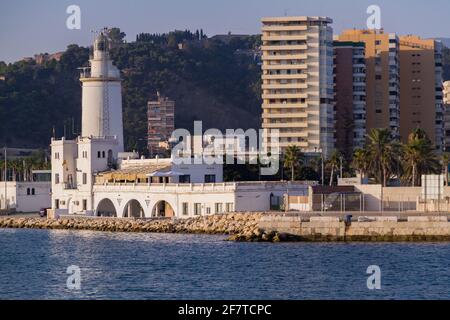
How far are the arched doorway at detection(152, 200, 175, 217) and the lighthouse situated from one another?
1144 cm

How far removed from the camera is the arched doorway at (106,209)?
117 m

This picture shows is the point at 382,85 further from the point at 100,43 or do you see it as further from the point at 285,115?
the point at 100,43

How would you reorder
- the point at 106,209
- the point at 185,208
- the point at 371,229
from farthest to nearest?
the point at 106,209 < the point at 185,208 < the point at 371,229

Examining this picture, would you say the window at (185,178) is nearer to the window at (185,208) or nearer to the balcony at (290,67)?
the window at (185,208)

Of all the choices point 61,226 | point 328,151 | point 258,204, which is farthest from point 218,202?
point 328,151

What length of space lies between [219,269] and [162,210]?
40.6 meters

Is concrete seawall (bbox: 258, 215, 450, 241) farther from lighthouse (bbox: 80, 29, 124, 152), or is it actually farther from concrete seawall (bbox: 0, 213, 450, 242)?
lighthouse (bbox: 80, 29, 124, 152)

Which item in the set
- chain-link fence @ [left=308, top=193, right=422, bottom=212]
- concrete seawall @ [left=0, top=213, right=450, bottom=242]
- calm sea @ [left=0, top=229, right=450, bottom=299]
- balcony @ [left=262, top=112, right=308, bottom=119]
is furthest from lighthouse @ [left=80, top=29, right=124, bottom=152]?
balcony @ [left=262, top=112, right=308, bottom=119]

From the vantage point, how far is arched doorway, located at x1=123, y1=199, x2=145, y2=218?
114 m

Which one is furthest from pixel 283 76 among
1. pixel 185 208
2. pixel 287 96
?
pixel 185 208

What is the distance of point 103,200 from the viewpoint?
384ft

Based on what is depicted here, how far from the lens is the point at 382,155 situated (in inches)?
4724
